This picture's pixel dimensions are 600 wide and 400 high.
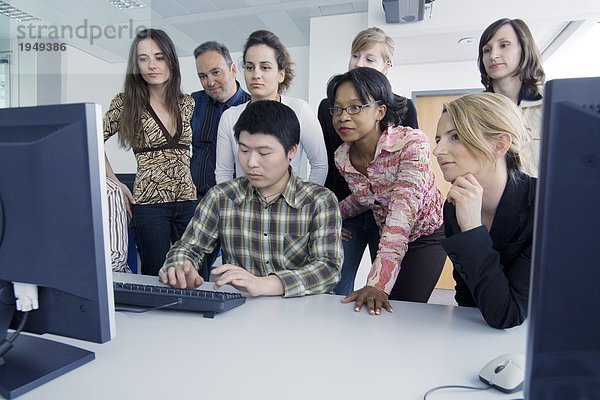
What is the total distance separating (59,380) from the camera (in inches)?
26.4

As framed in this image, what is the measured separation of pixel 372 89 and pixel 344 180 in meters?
0.44

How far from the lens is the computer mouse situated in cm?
64

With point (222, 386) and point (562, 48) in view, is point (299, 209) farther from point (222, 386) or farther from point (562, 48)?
point (562, 48)

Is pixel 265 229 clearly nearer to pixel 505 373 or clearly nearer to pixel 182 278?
pixel 182 278

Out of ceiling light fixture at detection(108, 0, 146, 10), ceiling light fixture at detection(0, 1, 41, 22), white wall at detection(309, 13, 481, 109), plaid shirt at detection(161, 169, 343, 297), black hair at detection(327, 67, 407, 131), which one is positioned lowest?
plaid shirt at detection(161, 169, 343, 297)

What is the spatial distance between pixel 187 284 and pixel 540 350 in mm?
922

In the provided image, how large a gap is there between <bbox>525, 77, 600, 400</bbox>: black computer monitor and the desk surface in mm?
198

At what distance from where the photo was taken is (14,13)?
14.2ft

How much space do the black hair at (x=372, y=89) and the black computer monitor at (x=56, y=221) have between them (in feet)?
3.11

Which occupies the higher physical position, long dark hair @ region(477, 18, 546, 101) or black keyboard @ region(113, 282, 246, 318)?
long dark hair @ region(477, 18, 546, 101)

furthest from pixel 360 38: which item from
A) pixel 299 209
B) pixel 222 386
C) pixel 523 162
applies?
pixel 222 386

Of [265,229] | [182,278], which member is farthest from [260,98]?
[182,278]

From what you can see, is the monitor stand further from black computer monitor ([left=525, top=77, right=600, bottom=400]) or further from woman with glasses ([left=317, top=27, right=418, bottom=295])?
woman with glasses ([left=317, top=27, right=418, bottom=295])

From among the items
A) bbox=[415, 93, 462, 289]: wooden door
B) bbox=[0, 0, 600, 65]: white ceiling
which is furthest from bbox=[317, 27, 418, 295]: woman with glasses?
bbox=[415, 93, 462, 289]: wooden door
